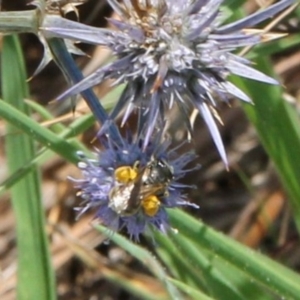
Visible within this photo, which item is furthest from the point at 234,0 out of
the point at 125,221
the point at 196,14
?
the point at 125,221

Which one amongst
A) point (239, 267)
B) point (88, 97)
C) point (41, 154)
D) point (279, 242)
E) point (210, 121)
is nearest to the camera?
point (210, 121)

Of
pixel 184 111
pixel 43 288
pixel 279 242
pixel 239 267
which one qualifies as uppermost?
pixel 184 111

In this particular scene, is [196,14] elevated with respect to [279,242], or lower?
elevated

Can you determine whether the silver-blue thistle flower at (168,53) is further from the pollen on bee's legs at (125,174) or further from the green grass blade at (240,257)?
the green grass blade at (240,257)

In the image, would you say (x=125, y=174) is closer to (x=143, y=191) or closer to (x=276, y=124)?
(x=143, y=191)

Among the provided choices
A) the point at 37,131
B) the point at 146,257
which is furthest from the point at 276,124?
the point at 37,131

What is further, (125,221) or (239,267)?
(239,267)

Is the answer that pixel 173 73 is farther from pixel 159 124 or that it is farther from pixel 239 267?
pixel 239 267
